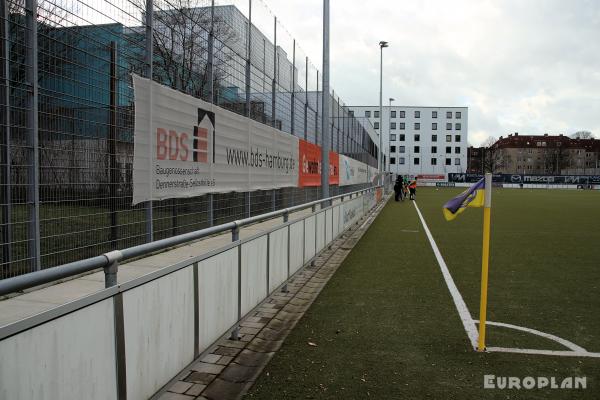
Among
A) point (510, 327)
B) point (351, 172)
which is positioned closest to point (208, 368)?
point (510, 327)

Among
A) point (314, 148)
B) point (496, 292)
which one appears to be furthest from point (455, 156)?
point (496, 292)

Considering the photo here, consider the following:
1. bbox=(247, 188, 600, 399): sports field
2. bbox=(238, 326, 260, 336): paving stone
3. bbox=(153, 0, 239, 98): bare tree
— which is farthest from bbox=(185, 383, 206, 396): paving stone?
bbox=(153, 0, 239, 98): bare tree

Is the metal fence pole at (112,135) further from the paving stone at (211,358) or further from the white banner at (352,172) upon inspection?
the white banner at (352,172)

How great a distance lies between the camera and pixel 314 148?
51.4 feet

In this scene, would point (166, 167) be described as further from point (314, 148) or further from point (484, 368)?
point (314, 148)

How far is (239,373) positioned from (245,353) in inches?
18.2

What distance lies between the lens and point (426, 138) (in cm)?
11038

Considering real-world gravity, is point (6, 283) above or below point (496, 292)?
above

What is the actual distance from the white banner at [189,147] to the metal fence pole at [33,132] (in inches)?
43.6

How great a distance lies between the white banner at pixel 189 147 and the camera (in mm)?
5641

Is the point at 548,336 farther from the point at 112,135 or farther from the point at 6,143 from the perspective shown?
the point at 6,143

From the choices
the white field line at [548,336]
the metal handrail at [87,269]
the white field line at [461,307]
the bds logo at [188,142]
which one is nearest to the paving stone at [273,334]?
the metal handrail at [87,269]

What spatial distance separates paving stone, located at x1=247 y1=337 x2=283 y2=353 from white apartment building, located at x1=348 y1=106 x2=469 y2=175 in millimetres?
105180

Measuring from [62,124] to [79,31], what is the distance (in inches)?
38.4
